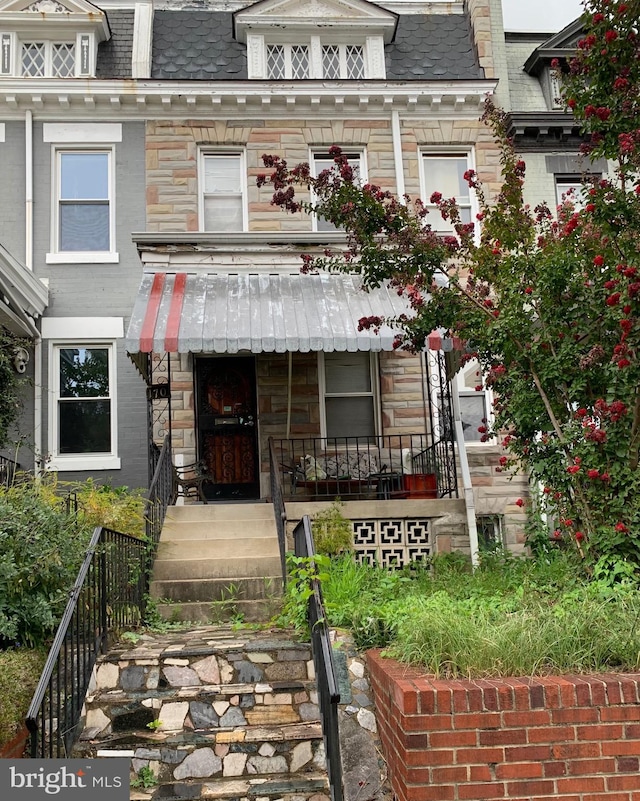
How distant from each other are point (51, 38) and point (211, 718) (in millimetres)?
11718

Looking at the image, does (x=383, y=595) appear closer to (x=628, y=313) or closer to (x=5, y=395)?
(x=628, y=313)

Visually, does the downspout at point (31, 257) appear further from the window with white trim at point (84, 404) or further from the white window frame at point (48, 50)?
the white window frame at point (48, 50)

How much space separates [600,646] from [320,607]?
1.81 meters

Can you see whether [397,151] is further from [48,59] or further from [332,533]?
[332,533]

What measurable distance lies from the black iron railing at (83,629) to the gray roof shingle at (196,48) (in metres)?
8.77

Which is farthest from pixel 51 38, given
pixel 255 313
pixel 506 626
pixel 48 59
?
pixel 506 626

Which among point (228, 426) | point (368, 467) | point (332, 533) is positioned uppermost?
point (228, 426)

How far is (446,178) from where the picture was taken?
13094 millimetres

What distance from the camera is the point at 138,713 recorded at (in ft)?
17.4

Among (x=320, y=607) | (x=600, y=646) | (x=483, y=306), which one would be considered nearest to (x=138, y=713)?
(x=320, y=607)

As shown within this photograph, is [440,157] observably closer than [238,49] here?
Yes

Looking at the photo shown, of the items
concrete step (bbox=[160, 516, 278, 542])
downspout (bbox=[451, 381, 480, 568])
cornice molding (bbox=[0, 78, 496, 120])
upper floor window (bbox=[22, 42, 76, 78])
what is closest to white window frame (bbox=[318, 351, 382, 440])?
downspout (bbox=[451, 381, 480, 568])

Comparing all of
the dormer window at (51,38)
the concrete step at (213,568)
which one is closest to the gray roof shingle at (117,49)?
the dormer window at (51,38)

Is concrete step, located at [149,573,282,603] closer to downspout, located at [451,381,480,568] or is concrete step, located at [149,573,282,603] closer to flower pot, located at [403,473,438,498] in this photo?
downspout, located at [451,381,480,568]
